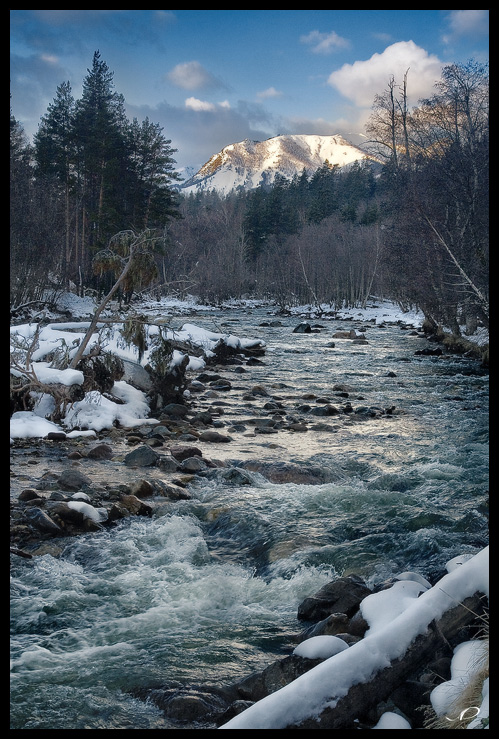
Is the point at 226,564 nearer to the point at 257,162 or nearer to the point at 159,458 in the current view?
the point at 159,458

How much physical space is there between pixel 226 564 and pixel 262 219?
71.2 meters

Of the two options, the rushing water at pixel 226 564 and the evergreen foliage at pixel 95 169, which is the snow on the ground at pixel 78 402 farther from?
the evergreen foliage at pixel 95 169

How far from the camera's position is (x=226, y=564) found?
5652 mm

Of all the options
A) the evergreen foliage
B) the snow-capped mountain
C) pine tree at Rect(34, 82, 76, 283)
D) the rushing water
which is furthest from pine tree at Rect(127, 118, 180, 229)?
the snow-capped mountain

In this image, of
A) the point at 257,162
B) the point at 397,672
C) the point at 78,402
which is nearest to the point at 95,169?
the point at 78,402

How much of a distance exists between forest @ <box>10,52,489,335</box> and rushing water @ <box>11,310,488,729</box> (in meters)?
4.85

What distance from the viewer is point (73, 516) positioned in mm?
6352

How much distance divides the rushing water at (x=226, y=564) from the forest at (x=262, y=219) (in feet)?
15.9

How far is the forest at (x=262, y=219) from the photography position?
19.9 meters

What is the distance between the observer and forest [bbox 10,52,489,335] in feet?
65.4

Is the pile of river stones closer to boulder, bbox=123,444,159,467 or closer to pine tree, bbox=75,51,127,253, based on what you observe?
boulder, bbox=123,444,159,467

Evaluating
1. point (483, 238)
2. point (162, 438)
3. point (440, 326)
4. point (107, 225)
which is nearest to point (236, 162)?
point (107, 225)

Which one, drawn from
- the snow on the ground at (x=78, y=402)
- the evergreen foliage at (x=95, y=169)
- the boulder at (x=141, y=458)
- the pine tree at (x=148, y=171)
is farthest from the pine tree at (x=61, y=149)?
the boulder at (x=141, y=458)

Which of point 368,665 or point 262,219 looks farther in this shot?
point 262,219
